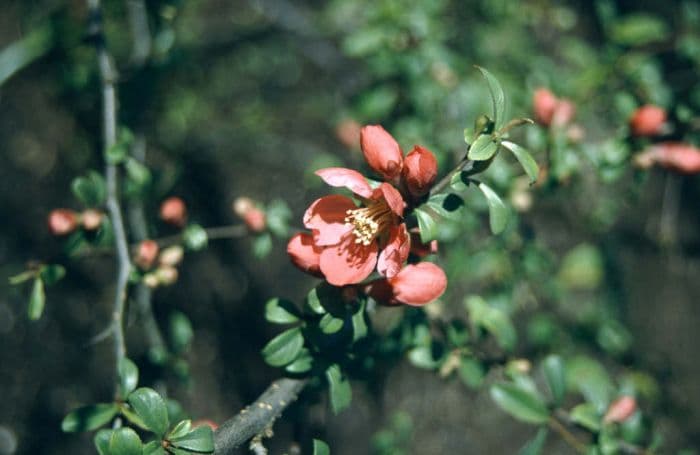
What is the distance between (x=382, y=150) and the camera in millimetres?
926

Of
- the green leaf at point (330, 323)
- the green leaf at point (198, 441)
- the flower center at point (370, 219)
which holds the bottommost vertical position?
the green leaf at point (198, 441)

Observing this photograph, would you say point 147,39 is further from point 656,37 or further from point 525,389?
point 656,37

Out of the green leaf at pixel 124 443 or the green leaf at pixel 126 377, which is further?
the green leaf at pixel 126 377

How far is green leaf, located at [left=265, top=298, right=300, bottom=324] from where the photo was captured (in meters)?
1.05

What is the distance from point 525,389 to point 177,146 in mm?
1643

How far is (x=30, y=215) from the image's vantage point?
91.4 inches

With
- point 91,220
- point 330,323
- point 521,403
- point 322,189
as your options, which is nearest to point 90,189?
point 91,220

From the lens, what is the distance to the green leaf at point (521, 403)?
130 cm

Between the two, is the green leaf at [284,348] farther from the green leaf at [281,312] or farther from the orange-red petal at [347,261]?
the orange-red petal at [347,261]

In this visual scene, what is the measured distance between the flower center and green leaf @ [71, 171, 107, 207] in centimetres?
59

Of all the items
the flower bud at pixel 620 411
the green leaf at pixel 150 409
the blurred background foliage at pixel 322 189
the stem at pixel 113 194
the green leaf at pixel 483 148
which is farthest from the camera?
the blurred background foliage at pixel 322 189

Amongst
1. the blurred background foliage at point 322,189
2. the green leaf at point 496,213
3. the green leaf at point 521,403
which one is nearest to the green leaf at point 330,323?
the green leaf at point 496,213

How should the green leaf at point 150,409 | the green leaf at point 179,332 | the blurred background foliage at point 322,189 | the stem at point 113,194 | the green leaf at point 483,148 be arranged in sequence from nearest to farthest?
the green leaf at point 483,148
the green leaf at point 150,409
the stem at point 113,194
the green leaf at point 179,332
the blurred background foliage at point 322,189

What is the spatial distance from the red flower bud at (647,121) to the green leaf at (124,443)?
1232mm
